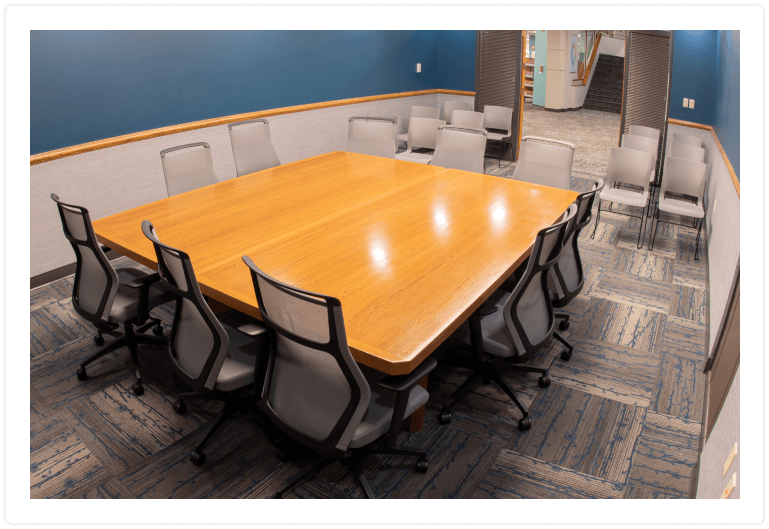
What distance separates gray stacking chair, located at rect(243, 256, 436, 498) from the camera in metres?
1.88

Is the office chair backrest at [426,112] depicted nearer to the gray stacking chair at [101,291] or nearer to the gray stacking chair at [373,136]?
the gray stacking chair at [373,136]

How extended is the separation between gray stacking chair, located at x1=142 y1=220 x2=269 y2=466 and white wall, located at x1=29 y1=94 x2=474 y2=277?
252 centimetres

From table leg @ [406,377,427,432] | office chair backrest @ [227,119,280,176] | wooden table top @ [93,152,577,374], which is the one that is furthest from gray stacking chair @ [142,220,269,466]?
office chair backrest @ [227,119,280,176]

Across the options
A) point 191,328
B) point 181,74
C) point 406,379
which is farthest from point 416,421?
point 181,74

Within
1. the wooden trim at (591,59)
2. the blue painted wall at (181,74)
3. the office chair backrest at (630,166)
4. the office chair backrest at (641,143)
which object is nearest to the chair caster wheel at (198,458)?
the blue painted wall at (181,74)

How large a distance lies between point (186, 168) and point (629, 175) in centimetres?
421

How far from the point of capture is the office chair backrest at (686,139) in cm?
608

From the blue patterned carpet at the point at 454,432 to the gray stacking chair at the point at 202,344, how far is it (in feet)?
0.91

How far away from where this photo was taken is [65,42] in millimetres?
4312

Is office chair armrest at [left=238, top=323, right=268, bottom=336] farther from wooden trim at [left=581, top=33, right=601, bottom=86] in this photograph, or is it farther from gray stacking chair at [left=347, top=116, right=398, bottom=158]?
wooden trim at [left=581, top=33, right=601, bottom=86]

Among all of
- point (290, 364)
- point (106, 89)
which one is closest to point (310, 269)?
point (290, 364)

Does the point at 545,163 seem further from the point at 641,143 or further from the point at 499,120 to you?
the point at 499,120

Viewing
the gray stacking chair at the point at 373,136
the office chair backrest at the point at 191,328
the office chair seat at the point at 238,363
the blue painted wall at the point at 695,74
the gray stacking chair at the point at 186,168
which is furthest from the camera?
the blue painted wall at the point at 695,74

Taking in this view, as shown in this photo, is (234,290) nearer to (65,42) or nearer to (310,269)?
(310,269)
